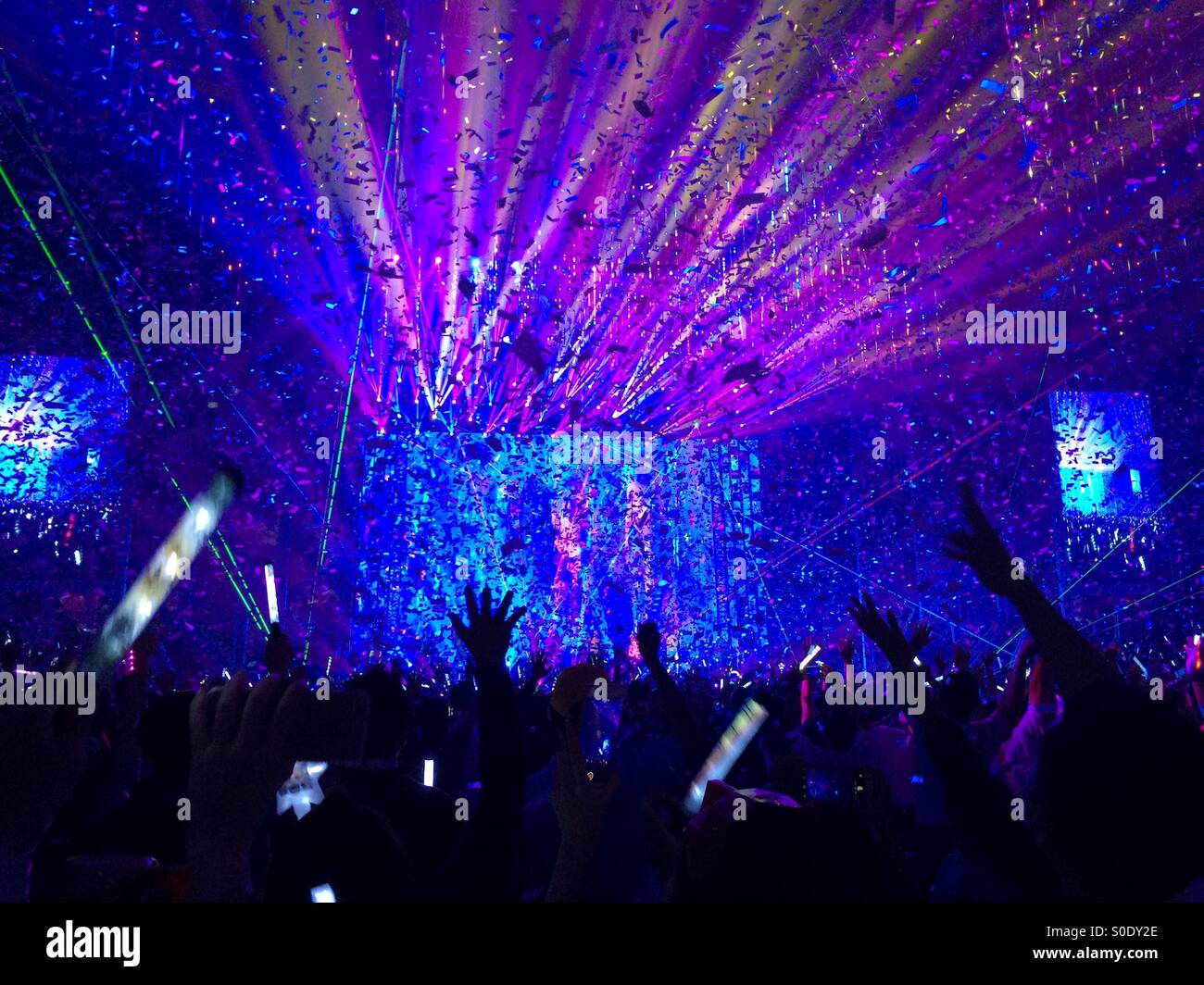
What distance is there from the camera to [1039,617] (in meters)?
2.36

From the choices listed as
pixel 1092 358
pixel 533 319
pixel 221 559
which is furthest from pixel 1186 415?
pixel 221 559

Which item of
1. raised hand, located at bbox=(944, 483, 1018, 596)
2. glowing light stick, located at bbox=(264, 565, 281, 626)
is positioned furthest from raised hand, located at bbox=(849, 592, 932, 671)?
glowing light stick, located at bbox=(264, 565, 281, 626)

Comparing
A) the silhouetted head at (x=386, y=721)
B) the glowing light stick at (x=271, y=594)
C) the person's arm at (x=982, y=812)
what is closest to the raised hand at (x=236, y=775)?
the silhouetted head at (x=386, y=721)

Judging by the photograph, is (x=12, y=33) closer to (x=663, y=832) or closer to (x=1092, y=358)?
(x=663, y=832)

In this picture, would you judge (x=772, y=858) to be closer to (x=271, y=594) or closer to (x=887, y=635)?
(x=887, y=635)

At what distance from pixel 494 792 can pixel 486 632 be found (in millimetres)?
366

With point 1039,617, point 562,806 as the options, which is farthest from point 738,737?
point 562,806

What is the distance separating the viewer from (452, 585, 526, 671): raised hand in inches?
91.7

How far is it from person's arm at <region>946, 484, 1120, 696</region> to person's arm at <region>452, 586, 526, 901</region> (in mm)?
1056

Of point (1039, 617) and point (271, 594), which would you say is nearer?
point (1039, 617)

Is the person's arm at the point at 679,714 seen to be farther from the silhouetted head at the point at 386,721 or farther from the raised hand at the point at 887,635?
the raised hand at the point at 887,635

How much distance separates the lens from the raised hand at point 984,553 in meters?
2.48

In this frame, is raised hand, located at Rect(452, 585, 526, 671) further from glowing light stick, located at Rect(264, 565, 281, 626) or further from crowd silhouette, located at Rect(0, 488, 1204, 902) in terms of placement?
glowing light stick, located at Rect(264, 565, 281, 626)

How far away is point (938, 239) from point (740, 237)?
3.52 meters
